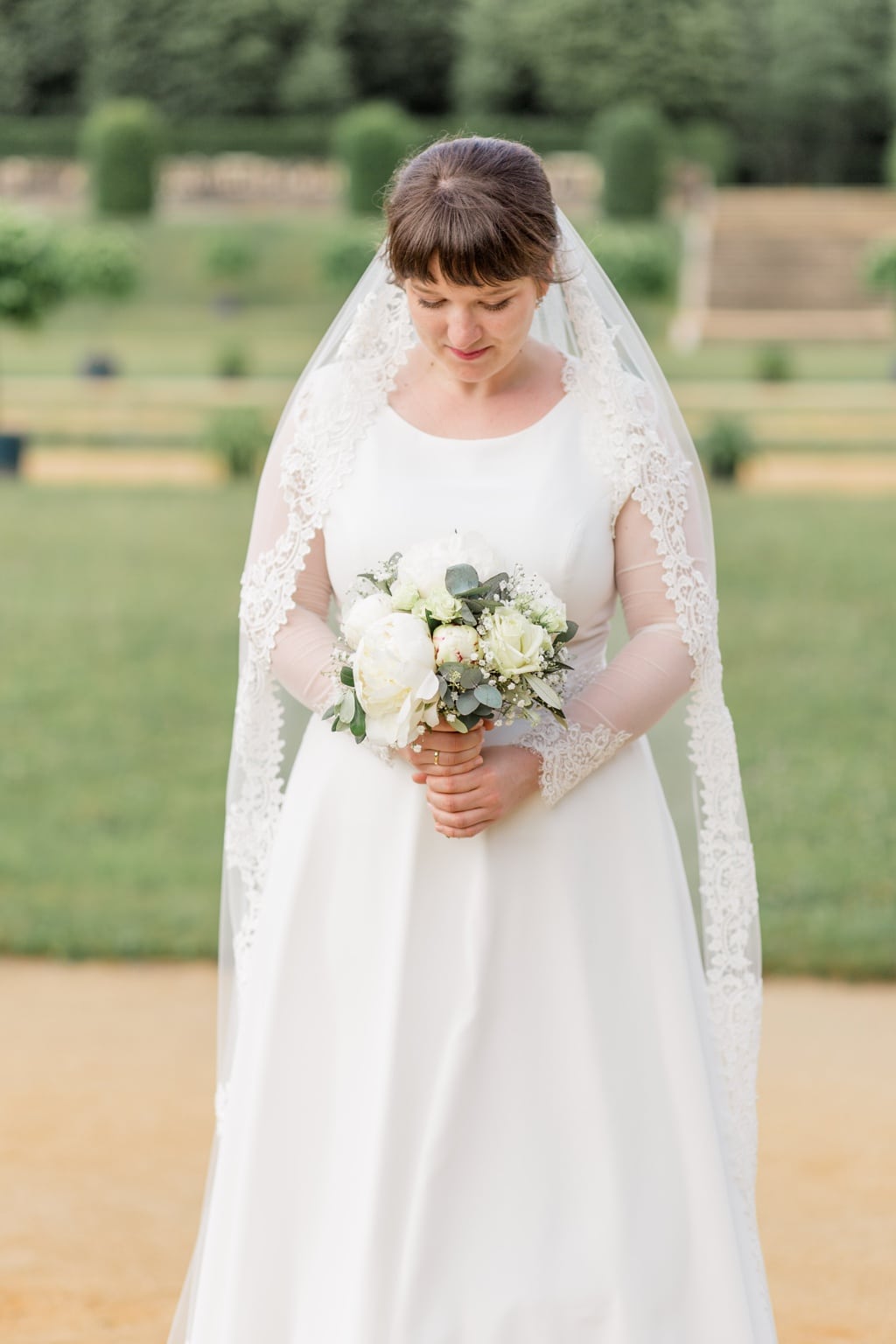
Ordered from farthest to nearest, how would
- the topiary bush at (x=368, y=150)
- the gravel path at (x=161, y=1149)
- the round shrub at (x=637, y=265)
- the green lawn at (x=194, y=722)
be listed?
the topiary bush at (x=368, y=150) < the round shrub at (x=637, y=265) < the green lawn at (x=194, y=722) < the gravel path at (x=161, y=1149)

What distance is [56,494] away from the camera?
13.8 metres

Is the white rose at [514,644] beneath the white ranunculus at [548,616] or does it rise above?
beneath

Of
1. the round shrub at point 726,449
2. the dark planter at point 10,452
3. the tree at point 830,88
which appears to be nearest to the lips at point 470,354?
the round shrub at point 726,449

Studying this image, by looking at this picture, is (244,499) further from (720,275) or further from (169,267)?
(720,275)

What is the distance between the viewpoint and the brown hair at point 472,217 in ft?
7.37

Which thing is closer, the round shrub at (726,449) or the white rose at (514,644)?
the white rose at (514,644)

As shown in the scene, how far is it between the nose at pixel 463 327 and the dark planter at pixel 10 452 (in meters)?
13.1

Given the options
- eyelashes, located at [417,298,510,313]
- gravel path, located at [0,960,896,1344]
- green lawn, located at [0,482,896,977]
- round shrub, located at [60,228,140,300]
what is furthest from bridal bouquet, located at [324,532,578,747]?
round shrub, located at [60,228,140,300]

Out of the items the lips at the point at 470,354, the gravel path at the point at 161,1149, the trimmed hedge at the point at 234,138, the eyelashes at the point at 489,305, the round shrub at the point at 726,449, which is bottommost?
the gravel path at the point at 161,1149

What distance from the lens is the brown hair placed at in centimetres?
225

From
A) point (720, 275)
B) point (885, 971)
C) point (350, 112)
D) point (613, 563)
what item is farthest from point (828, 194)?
point (613, 563)

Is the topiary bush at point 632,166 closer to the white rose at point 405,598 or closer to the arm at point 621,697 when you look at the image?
the arm at point 621,697

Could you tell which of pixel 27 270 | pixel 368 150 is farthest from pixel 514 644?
pixel 368 150

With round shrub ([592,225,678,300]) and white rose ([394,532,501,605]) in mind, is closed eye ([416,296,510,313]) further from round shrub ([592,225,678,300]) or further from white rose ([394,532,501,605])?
round shrub ([592,225,678,300])
